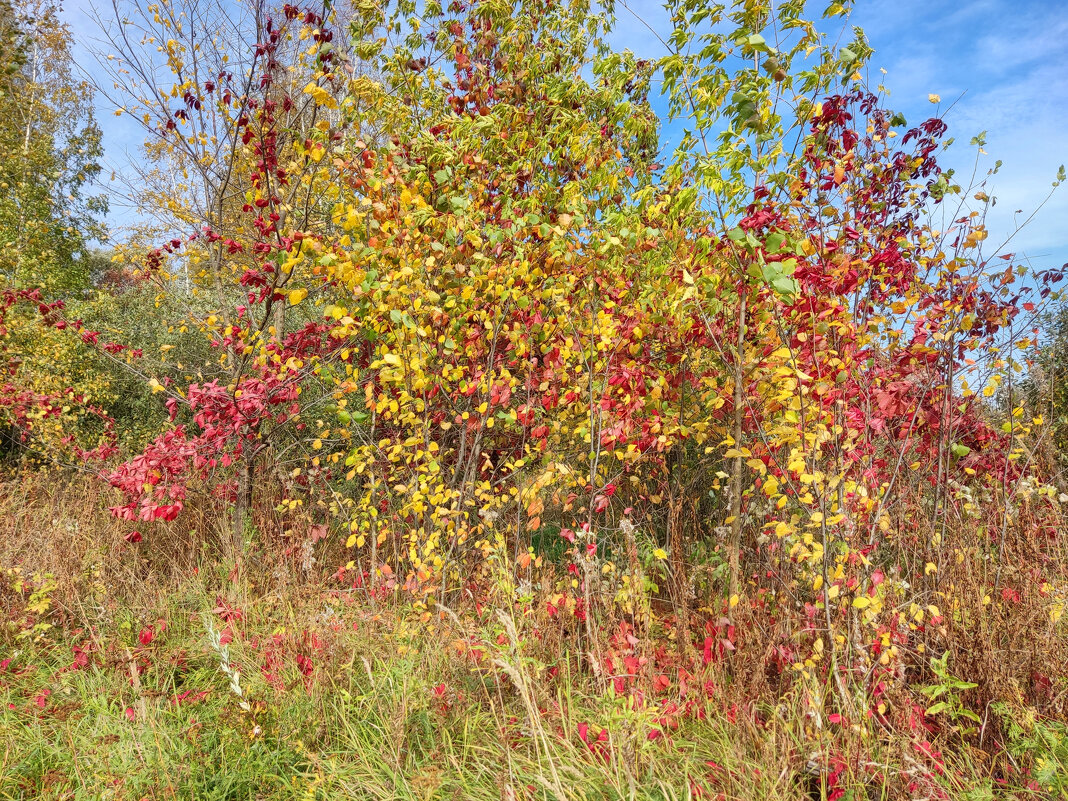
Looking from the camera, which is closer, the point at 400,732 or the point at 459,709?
the point at 400,732

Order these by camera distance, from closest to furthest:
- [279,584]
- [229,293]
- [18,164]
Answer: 1. [279,584]
2. [229,293]
3. [18,164]

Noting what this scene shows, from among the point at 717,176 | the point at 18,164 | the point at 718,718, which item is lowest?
the point at 718,718

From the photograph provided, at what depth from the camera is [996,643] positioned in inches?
97.3

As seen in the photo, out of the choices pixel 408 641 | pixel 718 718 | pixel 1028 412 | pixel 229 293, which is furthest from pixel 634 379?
pixel 229 293

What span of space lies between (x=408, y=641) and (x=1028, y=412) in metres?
4.22

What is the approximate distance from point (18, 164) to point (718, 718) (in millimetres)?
12566

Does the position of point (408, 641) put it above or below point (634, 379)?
below

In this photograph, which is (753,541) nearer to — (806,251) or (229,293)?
(806,251)

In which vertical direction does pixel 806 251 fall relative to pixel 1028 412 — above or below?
above

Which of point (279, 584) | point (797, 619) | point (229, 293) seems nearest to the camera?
point (797, 619)

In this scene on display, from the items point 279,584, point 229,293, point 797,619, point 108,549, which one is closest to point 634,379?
point 797,619

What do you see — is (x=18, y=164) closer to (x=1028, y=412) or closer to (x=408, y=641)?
(x=408, y=641)

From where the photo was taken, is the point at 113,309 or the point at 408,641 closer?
the point at 408,641

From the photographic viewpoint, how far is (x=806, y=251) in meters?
2.28
